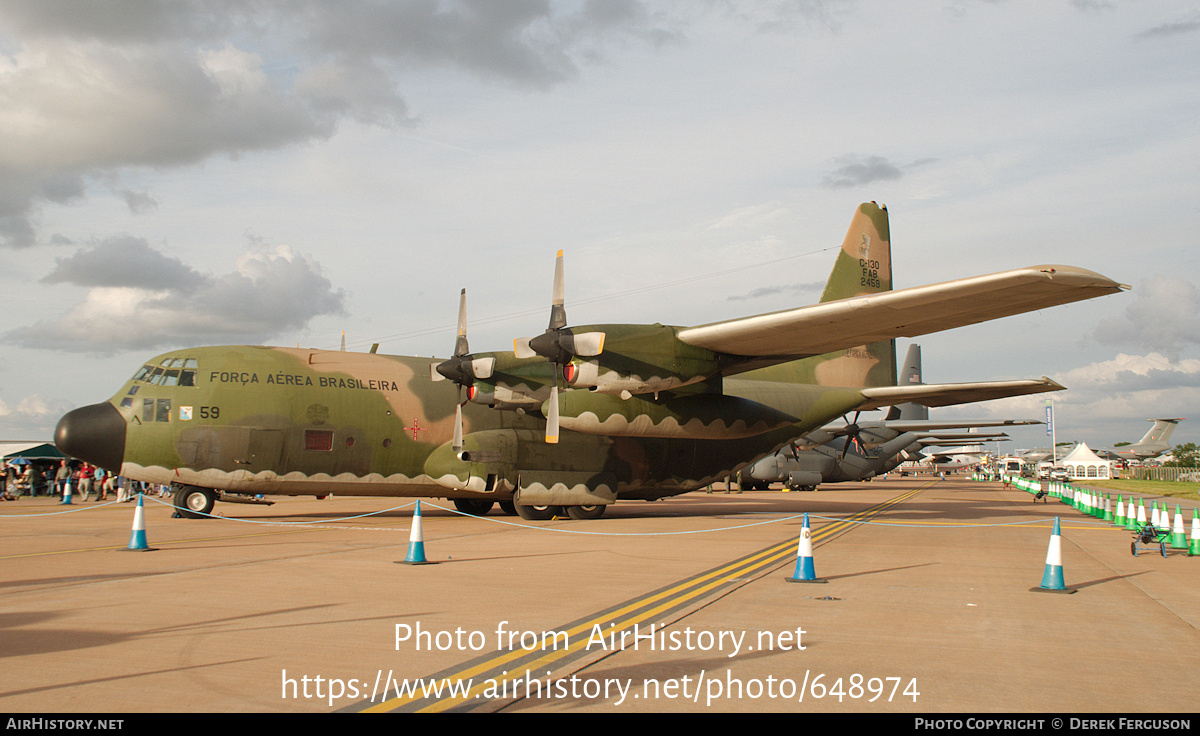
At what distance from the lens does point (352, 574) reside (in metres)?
10.6

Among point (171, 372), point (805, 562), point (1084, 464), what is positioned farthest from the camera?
point (1084, 464)

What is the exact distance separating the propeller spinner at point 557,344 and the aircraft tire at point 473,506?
21.0ft

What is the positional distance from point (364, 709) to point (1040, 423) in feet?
159

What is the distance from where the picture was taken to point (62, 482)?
37188mm

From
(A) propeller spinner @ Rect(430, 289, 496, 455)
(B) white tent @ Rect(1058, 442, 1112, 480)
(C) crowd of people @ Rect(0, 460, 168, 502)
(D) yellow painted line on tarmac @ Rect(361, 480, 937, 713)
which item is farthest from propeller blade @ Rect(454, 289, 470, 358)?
(B) white tent @ Rect(1058, 442, 1112, 480)

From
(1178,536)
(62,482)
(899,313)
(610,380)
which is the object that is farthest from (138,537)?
(62,482)

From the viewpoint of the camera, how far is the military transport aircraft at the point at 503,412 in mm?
17141

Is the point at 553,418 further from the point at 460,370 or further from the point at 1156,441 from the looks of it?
the point at 1156,441

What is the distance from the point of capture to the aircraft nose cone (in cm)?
1742

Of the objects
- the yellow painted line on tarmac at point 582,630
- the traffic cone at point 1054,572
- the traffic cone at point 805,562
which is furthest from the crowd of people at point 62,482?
the traffic cone at point 1054,572

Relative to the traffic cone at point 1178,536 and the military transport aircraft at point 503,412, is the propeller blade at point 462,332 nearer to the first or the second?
the military transport aircraft at point 503,412

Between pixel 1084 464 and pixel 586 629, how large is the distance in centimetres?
8793
